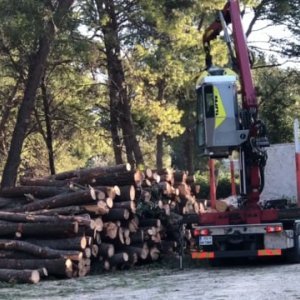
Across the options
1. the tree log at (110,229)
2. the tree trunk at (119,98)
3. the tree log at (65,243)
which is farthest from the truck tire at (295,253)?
the tree trunk at (119,98)

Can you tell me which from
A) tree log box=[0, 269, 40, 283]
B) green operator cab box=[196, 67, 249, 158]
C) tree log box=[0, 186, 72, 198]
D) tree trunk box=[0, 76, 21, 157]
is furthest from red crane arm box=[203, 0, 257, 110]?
tree trunk box=[0, 76, 21, 157]

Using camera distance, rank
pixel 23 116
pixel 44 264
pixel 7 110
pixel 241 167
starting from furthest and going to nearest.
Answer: pixel 7 110 < pixel 23 116 < pixel 241 167 < pixel 44 264

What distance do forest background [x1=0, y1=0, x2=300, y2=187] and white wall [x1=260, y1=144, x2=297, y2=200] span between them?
4.08m

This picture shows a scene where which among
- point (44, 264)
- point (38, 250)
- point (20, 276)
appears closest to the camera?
point (20, 276)

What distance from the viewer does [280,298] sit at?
29.8ft

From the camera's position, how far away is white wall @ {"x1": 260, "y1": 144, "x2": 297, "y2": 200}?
14.3m

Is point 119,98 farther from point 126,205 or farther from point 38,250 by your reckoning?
point 38,250

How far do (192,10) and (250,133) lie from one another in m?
9.47

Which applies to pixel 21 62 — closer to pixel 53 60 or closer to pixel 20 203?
pixel 53 60

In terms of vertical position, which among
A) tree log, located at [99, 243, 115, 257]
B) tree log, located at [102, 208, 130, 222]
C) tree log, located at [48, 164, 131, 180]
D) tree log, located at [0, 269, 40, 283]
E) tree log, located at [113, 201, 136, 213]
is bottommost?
tree log, located at [0, 269, 40, 283]

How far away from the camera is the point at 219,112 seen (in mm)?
12977

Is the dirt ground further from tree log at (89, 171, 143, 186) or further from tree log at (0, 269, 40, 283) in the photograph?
tree log at (89, 171, 143, 186)

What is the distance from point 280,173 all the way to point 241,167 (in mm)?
1389

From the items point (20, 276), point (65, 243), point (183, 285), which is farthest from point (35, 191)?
point (183, 285)
